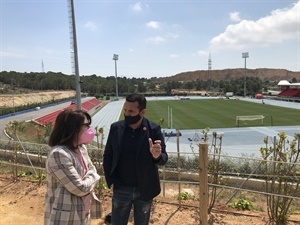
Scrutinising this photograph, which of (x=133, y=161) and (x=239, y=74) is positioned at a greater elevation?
(x=239, y=74)

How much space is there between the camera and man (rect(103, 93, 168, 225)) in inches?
99.8

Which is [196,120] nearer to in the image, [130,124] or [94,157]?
[94,157]

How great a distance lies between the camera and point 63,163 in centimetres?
211

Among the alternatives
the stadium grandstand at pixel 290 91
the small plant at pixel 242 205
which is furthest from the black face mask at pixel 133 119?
the stadium grandstand at pixel 290 91

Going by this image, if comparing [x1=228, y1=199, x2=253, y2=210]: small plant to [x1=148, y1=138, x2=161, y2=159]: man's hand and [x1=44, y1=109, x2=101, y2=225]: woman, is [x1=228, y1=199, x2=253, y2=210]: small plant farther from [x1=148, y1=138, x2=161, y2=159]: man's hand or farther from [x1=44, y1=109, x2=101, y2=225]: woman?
[x1=44, y1=109, x2=101, y2=225]: woman

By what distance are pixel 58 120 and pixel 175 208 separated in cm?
268

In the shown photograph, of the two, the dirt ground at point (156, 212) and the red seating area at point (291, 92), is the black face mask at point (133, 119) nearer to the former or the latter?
the dirt ground at point (156, 212)

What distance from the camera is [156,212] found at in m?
4.21

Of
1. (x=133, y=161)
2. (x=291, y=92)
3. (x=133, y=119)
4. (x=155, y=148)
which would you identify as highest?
(x=133, y=119)

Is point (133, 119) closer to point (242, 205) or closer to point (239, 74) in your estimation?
point (242, 205)

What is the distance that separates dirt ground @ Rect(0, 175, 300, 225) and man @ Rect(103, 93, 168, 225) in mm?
1470

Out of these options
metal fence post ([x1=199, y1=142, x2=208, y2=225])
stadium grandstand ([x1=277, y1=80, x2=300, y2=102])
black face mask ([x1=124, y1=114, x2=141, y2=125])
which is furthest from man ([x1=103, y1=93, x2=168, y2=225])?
stadium grandstand ([x1=277, y1=80, x2=300, y2=102])

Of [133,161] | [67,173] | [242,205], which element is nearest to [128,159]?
[133,161]

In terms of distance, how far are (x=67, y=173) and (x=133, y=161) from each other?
2.00ft
